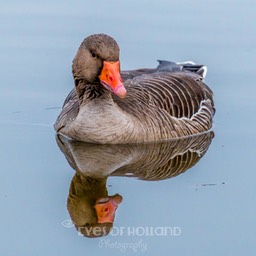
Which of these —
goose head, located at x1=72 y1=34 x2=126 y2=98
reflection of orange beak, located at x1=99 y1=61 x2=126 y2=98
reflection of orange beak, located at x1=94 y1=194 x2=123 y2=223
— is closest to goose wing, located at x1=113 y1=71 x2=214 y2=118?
goose head, located at x1=72 y1=34 x2=126 y2=98

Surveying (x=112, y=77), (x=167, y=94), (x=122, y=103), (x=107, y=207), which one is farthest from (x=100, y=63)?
(x=107, y=207)

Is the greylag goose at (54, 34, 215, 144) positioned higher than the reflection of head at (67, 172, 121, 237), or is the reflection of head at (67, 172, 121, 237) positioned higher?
the greylag goose at (54, 34, 215, 144)

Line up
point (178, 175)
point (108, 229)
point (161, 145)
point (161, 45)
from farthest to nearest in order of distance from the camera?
point (161, 45) < point (161, 145) < point (178, 175) < point (108, 229)

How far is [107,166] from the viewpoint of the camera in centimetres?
1177

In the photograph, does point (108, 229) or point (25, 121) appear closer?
point (108, 229)

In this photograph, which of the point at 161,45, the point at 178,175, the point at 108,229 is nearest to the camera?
the point at 108,229

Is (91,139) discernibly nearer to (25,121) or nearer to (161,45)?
(25,121)

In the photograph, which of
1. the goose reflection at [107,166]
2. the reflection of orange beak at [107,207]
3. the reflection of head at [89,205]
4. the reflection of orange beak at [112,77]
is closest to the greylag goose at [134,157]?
the goose reflection at [107,166]

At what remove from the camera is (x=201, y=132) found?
43.8 feet

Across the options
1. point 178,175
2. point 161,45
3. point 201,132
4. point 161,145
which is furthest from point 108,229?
point 161,45

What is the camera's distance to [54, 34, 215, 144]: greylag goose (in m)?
11.9

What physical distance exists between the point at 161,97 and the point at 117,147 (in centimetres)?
101

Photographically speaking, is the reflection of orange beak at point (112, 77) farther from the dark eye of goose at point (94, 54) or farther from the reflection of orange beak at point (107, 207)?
the reflection of orange beak at point (107, 207)

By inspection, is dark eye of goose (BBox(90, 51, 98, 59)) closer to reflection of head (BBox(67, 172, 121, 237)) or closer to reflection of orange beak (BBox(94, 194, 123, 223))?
reflection of head (BBox(67, 172, 121, 237))
